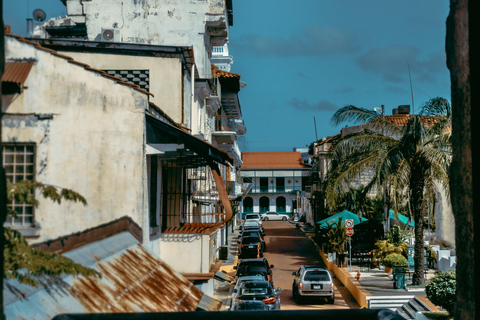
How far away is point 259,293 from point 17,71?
15.3 m

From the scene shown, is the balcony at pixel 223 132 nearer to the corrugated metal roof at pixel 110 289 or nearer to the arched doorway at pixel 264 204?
the corrugated metal roof at pixel 110 289


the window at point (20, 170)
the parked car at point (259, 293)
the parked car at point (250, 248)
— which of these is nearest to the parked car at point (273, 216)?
the parked car at point (250, 248)

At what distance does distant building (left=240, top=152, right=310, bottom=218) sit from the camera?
8656 cm

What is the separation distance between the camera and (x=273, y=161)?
8938 cm

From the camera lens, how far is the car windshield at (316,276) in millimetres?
21391

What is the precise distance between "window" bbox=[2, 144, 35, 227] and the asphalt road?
35.4 feet

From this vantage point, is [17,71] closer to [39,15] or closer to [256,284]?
[39,15]

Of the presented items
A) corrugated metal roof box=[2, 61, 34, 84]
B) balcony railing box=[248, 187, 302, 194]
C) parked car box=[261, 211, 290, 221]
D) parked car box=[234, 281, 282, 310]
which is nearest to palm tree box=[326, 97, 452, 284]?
parked car box=[234, 281, 282, 310]

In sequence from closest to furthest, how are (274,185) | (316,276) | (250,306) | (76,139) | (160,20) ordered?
(76,139) < (250,306) < (316,276) < (160,20) < (274,185)

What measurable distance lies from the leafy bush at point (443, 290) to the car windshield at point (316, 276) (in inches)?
285

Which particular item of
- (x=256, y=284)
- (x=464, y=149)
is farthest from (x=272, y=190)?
(x=464, y=149)

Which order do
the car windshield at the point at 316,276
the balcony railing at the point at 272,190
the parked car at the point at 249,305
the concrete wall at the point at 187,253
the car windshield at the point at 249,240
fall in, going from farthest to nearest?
the balcony railing at the point at 272,190
the car windshield at the point at 249,240
the car windshield at the point at 316,276
the parked car at the point at 249,305
the concrete wall at the point at 187,253

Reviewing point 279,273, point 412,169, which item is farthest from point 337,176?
point 279,273

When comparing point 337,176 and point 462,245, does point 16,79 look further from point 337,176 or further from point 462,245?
point 337,176
